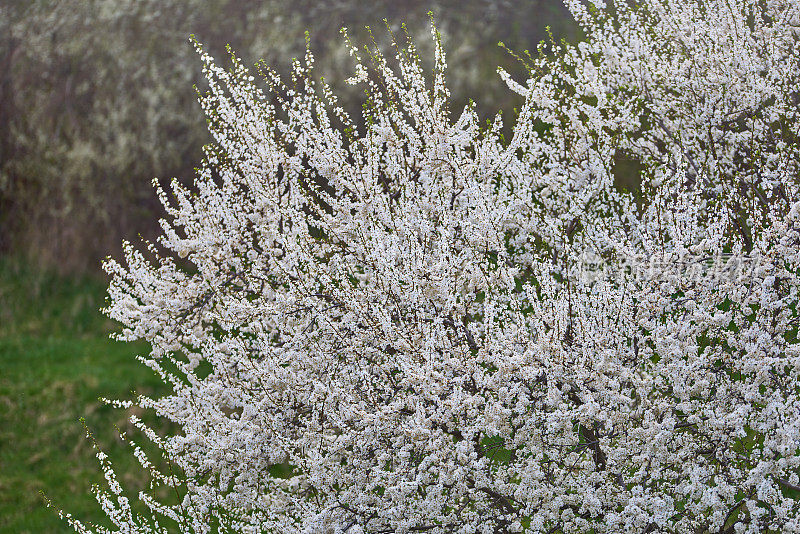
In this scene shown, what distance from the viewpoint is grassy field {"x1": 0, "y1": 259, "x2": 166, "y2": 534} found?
13734 millimetres

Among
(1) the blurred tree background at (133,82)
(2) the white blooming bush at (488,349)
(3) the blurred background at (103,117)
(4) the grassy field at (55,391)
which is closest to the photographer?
(2) the white blooming bush at (488,349)

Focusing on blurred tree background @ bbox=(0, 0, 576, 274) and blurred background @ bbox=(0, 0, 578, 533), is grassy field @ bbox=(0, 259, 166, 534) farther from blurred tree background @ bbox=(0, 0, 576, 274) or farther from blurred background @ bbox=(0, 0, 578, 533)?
blurred tree background @ bbox=(0, 0, 576, 274)

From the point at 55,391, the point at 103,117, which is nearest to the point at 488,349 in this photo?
the point at 55,391

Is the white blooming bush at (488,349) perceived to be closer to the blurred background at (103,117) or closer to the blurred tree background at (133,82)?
the blurred background at (103,117)

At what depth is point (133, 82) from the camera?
68.7 feet

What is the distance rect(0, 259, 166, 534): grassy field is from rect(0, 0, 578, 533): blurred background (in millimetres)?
40

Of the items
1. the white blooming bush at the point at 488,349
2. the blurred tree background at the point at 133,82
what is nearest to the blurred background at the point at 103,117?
the blurred tree background at the point at 133,82

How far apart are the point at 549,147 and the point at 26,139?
17203mm

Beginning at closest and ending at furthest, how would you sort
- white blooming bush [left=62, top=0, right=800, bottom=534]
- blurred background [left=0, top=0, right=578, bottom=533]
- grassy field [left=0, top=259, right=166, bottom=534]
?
1. white blooming bush [left=62, top=0, right=800, bottom=534]
2. grassy field [left=0, top=259, right=166, bottom=534]
3. blurred background [left=0, top=0, right=578, bottom=533]

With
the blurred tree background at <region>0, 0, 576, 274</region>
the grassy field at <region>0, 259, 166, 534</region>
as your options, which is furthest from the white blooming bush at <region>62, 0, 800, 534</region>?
the blurred tree background at <region>0, 0, 576, 274</region>

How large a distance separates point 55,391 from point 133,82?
870cm

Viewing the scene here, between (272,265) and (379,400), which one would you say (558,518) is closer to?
(379,400)

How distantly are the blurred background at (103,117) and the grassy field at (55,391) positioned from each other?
40 mm

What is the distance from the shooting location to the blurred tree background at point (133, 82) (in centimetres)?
1916
